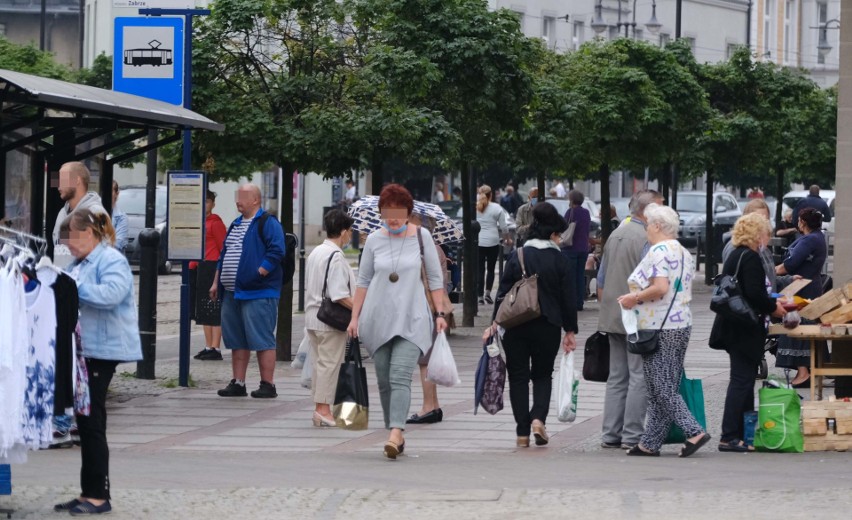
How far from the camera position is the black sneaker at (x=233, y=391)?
13.4 meters

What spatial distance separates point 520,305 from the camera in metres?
10.4

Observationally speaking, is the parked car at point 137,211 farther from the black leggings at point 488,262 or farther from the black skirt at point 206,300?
the black skirt at point 206,300

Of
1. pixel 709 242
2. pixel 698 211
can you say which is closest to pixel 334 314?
pixel 709 242

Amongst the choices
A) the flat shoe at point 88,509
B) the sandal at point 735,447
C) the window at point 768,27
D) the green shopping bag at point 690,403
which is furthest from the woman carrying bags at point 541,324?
the window at point 768,27

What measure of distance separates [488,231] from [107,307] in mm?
16037

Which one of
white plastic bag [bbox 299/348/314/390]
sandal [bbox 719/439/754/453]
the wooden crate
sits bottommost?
sandal [bbox 719/439/754/453]

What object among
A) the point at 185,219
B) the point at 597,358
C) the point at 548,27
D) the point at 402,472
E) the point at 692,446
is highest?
the point at 548,27

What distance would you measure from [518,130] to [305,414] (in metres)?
6.88

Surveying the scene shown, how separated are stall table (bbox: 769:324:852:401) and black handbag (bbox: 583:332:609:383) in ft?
3.74

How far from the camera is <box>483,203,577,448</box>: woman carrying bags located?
1049cm

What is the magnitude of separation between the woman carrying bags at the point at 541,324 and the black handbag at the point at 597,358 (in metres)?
0.33

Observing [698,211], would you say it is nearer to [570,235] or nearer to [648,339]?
[570,235]

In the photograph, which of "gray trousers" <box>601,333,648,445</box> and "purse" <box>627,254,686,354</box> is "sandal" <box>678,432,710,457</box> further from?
"purse" <box>627,254,686,354</box>

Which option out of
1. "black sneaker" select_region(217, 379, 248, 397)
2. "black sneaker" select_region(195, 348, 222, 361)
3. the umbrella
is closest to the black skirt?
"black sneaker" select_region(195, 348, 222, 361)
